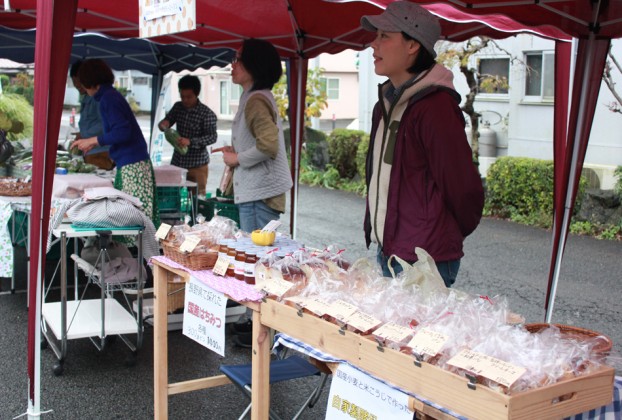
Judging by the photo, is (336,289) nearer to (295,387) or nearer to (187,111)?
(295,387)

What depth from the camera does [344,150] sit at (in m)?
13.0

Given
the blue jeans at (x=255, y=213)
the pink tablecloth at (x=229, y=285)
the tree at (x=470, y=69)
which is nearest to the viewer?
the pink tablecloth at (x=229, y=285)

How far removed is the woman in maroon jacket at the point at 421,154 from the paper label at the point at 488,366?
98cm

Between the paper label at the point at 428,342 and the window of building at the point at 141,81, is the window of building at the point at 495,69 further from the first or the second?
the window of building at the point at 141,81

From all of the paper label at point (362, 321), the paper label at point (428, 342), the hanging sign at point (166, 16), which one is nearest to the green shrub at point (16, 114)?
the hanging sign at point (166, 16)

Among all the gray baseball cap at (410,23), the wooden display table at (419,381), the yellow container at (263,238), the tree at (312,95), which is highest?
the tree at (312,95)

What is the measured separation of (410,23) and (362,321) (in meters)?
1.27

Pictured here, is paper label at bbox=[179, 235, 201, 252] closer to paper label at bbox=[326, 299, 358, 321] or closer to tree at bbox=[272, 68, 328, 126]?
paper label at bbox=[326, 299, 358, 321]

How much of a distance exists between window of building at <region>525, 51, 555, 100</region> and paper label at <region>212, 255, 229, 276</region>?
876 centimetres

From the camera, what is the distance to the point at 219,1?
6.15 metres

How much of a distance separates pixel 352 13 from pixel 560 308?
3041mm

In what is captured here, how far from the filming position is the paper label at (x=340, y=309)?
7.35 feet

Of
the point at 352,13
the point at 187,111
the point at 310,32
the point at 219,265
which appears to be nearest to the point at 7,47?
the point at 187,111

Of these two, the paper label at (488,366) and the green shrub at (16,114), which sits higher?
the green shrub at (16,114)
